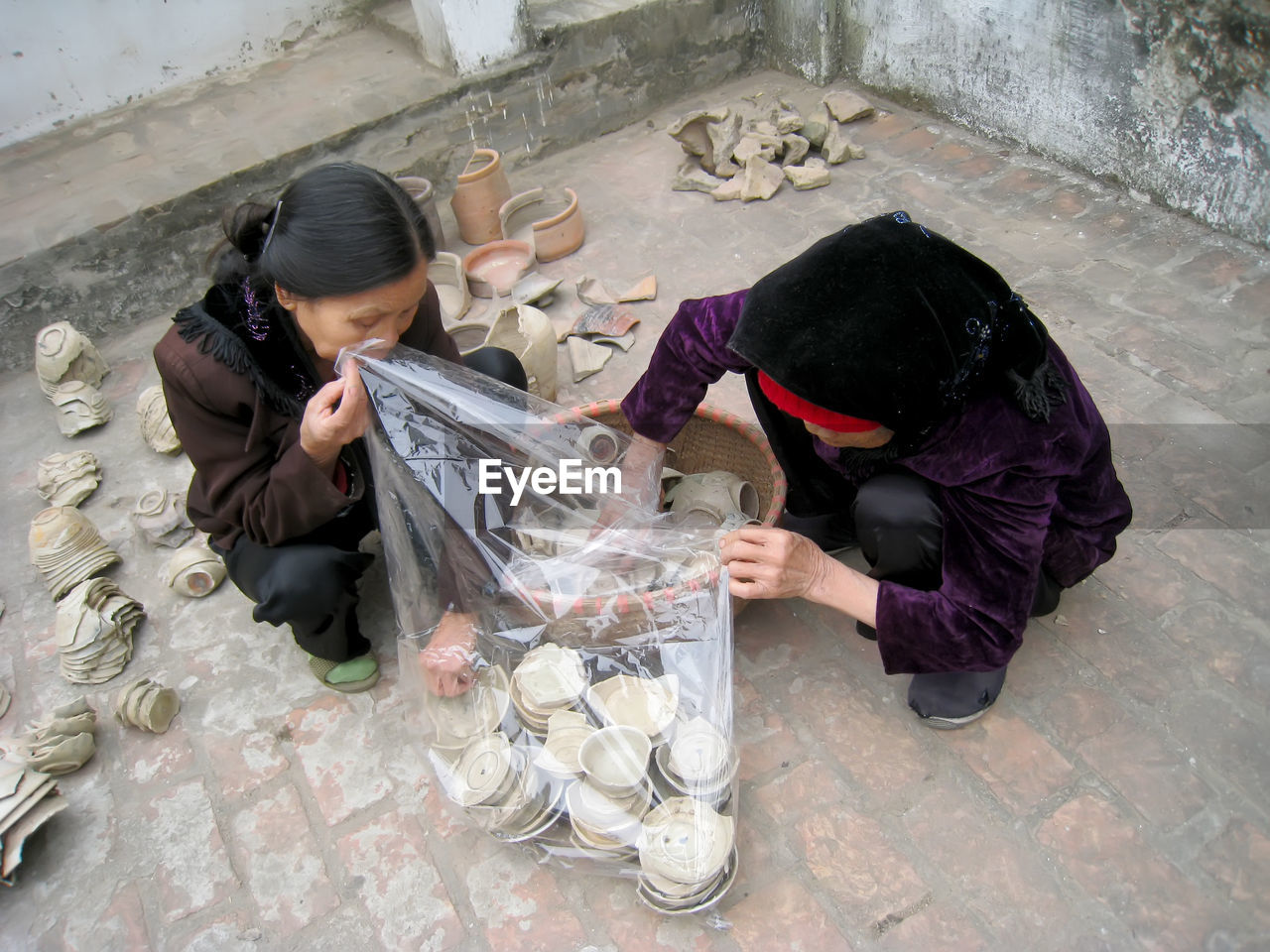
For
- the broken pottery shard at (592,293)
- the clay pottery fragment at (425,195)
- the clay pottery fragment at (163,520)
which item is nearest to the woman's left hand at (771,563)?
the clay pottery fragment at (163,520)

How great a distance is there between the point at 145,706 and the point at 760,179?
2.81 meters

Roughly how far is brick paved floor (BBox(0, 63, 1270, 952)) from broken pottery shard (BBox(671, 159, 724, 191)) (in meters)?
1.79

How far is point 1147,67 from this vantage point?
3035 mm

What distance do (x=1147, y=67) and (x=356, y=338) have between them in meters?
2.83

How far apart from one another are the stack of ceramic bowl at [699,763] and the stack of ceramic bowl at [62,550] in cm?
165

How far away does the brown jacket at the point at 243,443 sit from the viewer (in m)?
1.70

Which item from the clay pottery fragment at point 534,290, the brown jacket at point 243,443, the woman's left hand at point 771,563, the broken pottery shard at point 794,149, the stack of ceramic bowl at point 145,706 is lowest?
the stack of ceramic bowl at point 145,706

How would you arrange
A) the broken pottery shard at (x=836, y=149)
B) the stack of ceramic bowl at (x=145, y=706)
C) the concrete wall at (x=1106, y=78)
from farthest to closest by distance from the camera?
the broken pottery shard at (x=836, y=149)
the concrete wall at (x=1106, y=78)
the stack of ceramic bowl at (x=145, y=706)

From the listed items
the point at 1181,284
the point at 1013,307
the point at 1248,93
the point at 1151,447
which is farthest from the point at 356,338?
the point at 1248,93

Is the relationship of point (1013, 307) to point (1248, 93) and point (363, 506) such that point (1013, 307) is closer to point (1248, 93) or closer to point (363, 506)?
point (363, 506)

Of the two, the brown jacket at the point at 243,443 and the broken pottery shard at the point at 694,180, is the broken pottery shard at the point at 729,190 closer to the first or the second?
the broken pottery shard at the point at 694,180

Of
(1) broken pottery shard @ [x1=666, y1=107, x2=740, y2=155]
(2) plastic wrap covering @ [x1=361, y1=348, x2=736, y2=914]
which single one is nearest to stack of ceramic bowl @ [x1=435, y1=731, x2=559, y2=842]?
(2) plastic wrap covering @ [x1=361, y1=348, x2=736, y2=914]

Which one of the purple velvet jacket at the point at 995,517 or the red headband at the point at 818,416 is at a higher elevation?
the red headband at the point at 818,416

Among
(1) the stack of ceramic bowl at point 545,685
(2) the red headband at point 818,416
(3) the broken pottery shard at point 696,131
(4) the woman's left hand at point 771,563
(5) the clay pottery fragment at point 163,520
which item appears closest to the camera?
(2) the red headband at point 818,416
